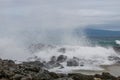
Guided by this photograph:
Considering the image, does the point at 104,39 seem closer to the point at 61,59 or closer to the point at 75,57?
the point at 75,57

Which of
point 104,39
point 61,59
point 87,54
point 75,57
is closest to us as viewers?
point 61,59

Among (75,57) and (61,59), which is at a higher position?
(75,57)

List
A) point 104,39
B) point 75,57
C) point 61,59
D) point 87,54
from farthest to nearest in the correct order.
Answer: point 104,39 → point 87,54 → point 75,57 → point 61,59

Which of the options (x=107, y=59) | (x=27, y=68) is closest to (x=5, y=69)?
(x=27, y=68)

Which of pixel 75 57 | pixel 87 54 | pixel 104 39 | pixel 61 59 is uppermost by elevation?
pixel 104 39

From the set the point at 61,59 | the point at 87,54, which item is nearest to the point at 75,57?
the point at 61,59

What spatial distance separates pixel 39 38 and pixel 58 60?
34252 mm

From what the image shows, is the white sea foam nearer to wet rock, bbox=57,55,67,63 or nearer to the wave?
the wave

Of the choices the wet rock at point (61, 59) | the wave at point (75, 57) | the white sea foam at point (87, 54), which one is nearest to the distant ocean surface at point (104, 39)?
the white sea foam at point (87, 54)

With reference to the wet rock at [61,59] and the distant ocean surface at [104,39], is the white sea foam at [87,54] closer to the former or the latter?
the wet rock at [61,59]

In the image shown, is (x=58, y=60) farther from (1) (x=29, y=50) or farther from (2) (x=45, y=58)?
(1) (x=29, y=50)

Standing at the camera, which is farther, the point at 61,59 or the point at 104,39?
the point at 104,39

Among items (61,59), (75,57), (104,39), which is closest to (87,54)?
(75,57)

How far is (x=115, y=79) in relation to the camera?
19328 mm
